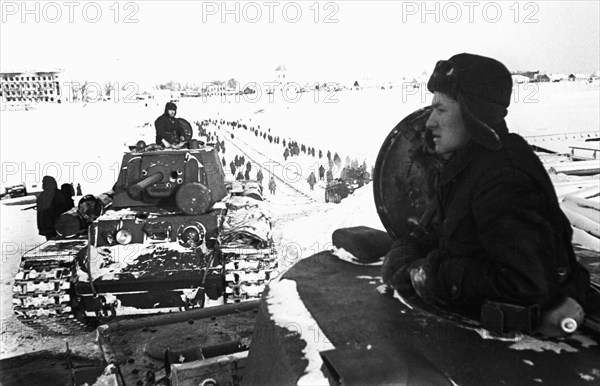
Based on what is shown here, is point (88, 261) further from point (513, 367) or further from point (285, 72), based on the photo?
point (285, 72)

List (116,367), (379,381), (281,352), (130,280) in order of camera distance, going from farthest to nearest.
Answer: (130,280)
(116,367)
(281,352)
(379,381)

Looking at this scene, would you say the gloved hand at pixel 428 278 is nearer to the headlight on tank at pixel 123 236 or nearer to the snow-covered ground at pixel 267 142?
the snow-covered ground at pixel 267 142

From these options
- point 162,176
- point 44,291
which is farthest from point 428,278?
point 162,176

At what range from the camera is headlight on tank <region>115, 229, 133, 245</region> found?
7.17 metres

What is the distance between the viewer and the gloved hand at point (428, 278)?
212 centimetres

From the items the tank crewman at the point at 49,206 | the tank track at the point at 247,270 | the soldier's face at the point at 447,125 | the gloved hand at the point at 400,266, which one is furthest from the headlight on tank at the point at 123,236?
the soldier's face at the point at 447,125

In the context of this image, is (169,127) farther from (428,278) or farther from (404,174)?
(428,278)

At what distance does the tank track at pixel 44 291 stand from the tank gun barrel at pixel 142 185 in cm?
114

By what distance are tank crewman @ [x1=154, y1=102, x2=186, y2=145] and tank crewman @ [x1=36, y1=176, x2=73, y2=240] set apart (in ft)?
10.9

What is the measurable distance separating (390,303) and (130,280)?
17.5 ft

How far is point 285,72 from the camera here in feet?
127

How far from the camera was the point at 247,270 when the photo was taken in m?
7.19

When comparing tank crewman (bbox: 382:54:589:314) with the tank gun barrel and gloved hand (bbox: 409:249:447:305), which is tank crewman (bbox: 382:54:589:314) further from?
the tank gun barrel

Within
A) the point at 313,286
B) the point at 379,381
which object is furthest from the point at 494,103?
the point at 313,286
